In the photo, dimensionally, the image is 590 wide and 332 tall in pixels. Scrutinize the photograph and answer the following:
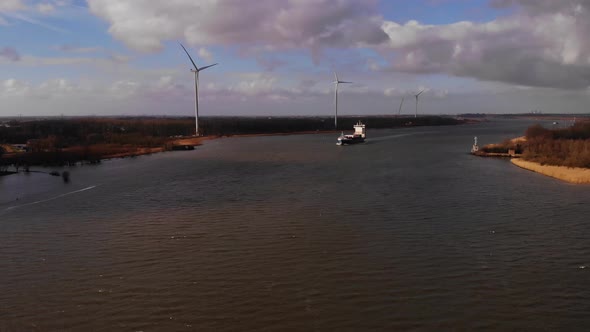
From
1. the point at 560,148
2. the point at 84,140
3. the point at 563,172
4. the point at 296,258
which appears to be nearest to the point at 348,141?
the point at 560,148

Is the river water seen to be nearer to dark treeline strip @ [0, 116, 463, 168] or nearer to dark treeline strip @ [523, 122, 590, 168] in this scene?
dark treeline strip @ [523, 122, 590, 168]

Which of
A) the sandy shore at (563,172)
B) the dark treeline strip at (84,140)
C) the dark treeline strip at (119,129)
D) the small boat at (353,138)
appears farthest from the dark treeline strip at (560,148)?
the dark treeline strip at (119,129)

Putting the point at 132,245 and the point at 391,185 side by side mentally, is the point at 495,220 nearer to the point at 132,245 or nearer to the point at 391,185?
the point at 391,185

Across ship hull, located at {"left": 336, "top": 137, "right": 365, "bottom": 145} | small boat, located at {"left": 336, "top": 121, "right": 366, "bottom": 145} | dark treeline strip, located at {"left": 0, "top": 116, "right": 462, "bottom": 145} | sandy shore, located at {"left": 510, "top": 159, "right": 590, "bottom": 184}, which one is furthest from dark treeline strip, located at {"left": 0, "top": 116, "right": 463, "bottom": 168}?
sandy shore, located at {"left": 510, "top": 159, "right": 590, "bottom": 184}

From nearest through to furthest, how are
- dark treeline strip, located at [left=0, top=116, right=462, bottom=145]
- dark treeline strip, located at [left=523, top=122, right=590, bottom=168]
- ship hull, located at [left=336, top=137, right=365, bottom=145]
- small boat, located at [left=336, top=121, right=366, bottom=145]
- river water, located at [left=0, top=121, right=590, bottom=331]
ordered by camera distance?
river water, located at [left=0, top=121, right=590, bottom=331] → dark treeline strip, located at [left=523, top=122, right=590, bottom=168] → dark treeline strip, located at [left=0, top=116, right=462, bottom=145] → ship hull, located at [left=336, top=137, right=365, bottom=145] → small boat, located at [left=336, top=121, right=366, bottom=145]

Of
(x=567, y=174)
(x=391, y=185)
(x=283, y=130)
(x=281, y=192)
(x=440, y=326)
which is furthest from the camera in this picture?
(x=283, y=130)

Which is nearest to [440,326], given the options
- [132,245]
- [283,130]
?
[132,245]
